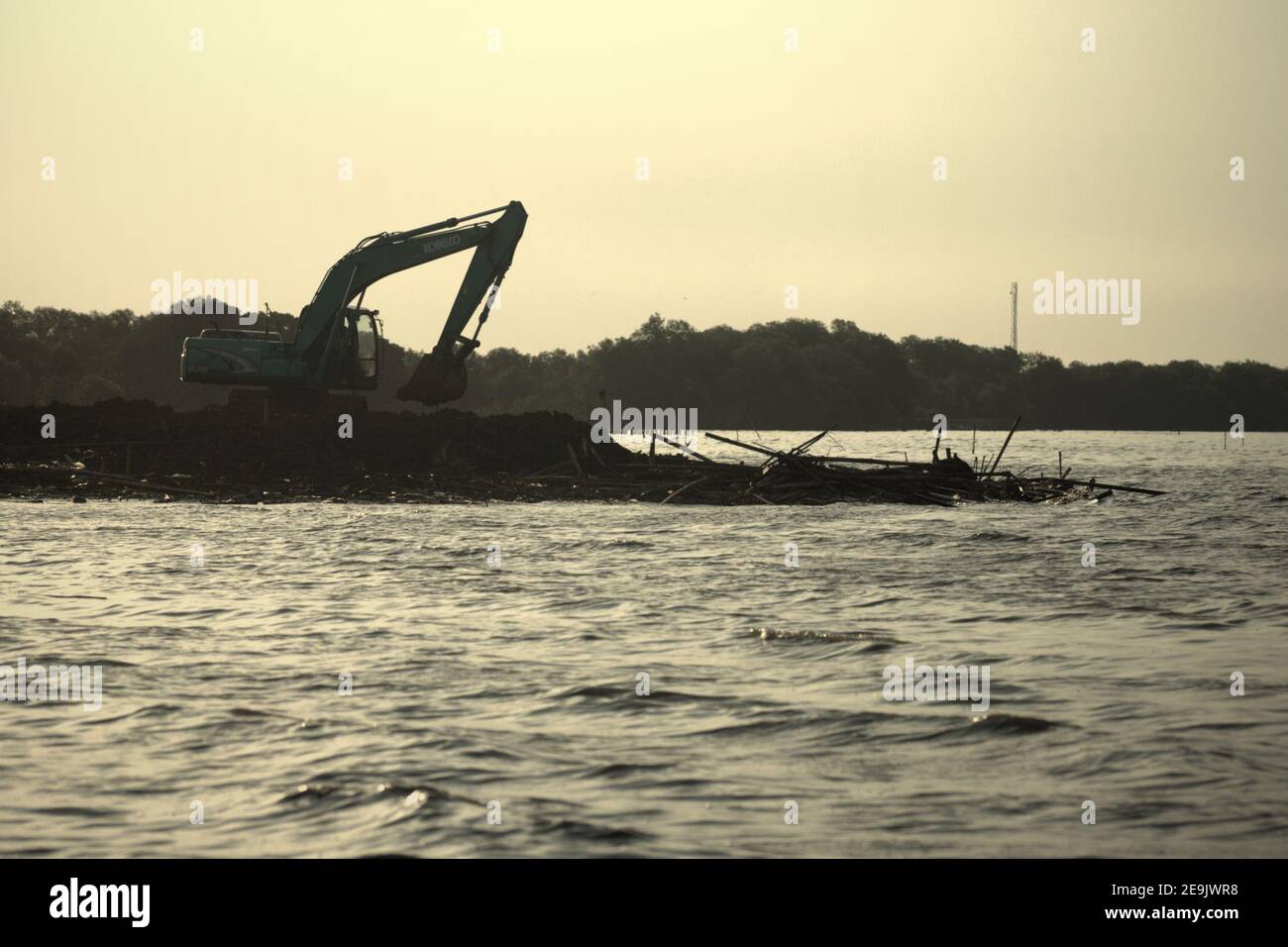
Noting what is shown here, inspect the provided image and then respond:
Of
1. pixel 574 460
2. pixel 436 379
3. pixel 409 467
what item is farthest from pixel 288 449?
pixel 574 460

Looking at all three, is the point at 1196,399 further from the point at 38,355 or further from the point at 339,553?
the point at 339,553

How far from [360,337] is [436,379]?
2.55 meters

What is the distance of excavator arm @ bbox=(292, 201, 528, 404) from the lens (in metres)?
42.9

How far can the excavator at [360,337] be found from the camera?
Answer: 141 ft

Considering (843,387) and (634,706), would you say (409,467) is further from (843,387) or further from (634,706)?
(843,387)

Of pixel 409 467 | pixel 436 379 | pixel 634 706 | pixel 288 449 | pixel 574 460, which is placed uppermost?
pixel 436 379

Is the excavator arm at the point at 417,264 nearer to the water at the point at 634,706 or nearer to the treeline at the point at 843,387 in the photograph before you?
the water at the point at 634,706

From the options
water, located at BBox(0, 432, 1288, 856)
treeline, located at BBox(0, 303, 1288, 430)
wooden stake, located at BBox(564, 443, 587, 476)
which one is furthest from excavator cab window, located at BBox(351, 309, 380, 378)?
treeline, located at BBox(0, 303, 1288, 430)

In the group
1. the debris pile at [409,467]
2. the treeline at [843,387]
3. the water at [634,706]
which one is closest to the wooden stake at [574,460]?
the debris pile at [409,467]

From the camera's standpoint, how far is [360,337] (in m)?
43.2

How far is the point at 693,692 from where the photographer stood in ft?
39.4

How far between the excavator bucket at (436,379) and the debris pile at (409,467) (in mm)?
1213
